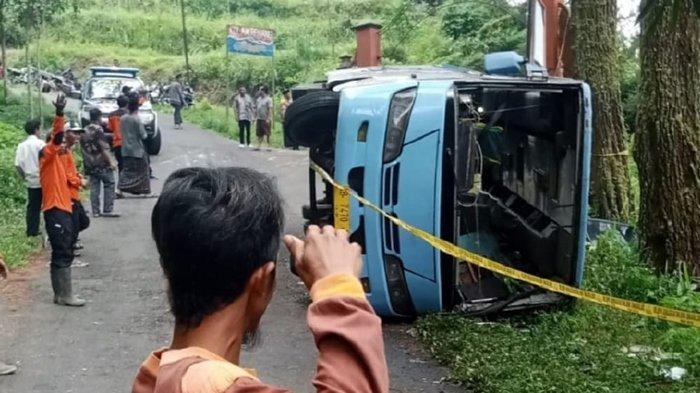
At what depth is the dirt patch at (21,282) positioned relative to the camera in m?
8.96

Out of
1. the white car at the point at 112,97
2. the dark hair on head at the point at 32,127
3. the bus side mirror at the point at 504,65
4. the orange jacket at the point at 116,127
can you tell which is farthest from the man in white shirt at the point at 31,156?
the white car at the point at 112,97

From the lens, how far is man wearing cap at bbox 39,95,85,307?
8367mm

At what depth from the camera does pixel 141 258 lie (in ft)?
36.0

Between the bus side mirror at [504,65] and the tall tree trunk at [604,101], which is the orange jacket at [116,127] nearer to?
the bus side mirror at [504,65]

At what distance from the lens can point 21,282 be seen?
9.73 metres

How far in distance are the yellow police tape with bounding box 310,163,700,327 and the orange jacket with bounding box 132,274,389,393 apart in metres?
3.64

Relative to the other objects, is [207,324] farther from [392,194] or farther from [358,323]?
[392,194]

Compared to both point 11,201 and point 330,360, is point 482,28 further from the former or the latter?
point 330,360

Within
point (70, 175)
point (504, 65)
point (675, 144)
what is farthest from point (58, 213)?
point (675, 144)

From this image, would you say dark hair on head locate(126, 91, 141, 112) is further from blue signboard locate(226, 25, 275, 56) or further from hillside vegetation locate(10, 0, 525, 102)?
hillside vegetation locate(10, 0, 525, 102)

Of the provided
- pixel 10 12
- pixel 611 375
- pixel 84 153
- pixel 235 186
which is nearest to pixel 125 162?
pixel 84 153

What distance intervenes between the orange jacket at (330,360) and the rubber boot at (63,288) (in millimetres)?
7256

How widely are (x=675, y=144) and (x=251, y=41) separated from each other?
61.4 feet

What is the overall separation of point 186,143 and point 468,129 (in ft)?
56.5
